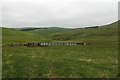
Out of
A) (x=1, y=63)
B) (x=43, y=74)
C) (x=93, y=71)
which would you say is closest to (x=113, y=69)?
(x=93, y=71)

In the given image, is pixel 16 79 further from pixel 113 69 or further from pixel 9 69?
pixel 113 69

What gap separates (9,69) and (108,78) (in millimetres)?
9505

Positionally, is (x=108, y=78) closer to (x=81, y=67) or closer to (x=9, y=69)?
(x=81, y=67)

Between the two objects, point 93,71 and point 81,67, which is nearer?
point 93,71

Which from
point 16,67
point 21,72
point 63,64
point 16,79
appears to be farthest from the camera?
point 63,64

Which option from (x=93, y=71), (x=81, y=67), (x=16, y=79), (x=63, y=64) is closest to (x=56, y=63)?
(x=63, y=64)

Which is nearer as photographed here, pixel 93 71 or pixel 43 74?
pixel 43 74

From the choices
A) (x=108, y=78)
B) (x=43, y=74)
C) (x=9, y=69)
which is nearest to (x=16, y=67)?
(x=9, y=69)

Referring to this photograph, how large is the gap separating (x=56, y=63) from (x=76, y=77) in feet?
19.9

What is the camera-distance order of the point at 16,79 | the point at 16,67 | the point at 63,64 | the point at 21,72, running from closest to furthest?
the point at 16,79
the point at 21,72
the point at 16,67
the point at 63,64

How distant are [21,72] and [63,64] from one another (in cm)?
542

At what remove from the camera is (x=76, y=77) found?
20.7 meters

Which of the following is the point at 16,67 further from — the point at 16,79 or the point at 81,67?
the point at 81,67

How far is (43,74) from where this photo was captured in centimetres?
2150
